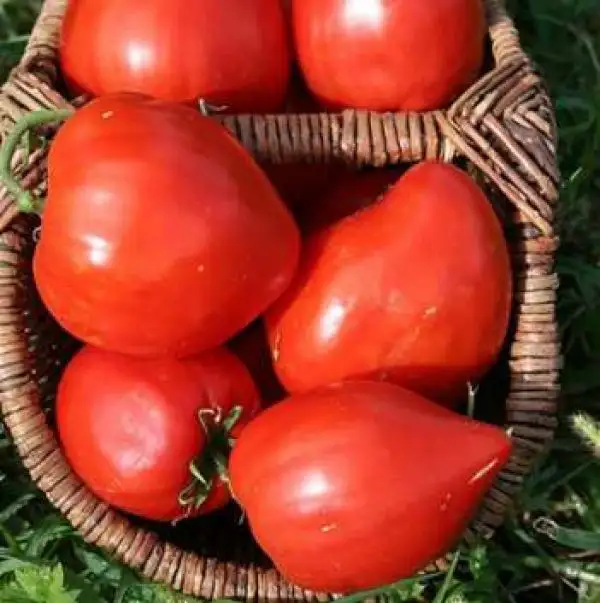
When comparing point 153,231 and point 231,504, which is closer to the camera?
point 153,231

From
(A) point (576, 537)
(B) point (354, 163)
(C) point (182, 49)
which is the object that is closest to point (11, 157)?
(C) point (182, 49)

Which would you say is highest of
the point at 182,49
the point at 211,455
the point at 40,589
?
the point at 182,49

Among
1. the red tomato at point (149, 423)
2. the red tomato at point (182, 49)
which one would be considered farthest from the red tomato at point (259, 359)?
the red tomato at point (182, 49)

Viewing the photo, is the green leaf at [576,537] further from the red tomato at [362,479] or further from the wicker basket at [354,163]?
the red tomato at [362,479]

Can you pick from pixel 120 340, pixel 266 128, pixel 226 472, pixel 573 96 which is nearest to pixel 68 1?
pixel 266 128

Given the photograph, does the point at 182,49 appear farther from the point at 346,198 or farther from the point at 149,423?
the point at 149,423

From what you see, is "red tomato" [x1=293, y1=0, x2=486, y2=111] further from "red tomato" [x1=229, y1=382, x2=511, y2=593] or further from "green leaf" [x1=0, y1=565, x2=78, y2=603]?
"green leaf" [x1=0, y1=565, x2=78, y2=603]
